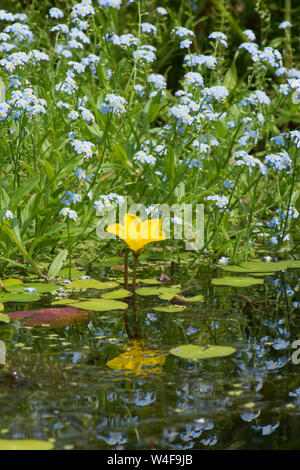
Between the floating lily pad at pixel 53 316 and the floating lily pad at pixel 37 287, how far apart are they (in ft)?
0.69

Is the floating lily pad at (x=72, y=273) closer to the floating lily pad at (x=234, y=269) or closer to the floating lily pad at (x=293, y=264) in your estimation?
the floating lily pad at (x=234, y=269)

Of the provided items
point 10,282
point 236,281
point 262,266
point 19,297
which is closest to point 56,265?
point 10,282

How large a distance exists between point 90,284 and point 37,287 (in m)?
0.21

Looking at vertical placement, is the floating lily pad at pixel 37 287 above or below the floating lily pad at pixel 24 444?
above

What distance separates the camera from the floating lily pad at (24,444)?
1.54 metres

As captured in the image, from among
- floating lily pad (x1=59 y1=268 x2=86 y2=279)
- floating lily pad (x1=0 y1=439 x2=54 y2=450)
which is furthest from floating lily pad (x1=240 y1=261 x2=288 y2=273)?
floating lily pad (x1=0 y1=439 x2=54 y2=450)

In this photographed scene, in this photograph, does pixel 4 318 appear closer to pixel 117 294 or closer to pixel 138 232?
pixel 117 294

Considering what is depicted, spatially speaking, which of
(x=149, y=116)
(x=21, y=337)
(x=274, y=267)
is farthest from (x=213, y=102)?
(x=21, y=337)

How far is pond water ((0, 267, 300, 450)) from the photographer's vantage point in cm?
161

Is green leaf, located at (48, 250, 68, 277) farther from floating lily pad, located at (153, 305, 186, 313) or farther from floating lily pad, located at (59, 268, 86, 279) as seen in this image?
floating lily pad, located at (153, 305, 186, 313)

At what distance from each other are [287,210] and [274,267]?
0.87ft

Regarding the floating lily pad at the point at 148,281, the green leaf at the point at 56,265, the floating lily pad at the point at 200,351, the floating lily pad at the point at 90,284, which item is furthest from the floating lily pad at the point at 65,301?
the floating lily pad at the point at 200,351

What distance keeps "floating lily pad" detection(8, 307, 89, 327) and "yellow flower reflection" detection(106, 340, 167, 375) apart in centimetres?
33

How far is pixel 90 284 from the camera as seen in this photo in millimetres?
2779
